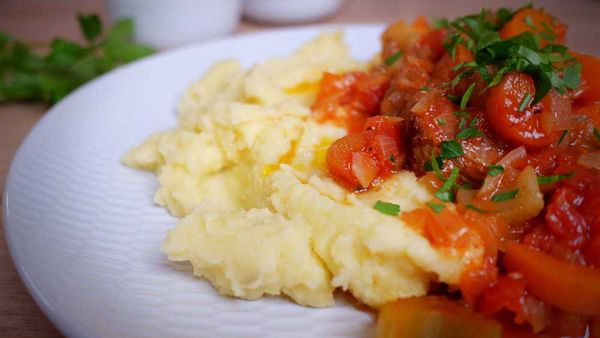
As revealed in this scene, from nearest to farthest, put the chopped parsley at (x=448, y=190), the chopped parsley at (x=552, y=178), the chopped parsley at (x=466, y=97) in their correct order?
the chopped parsley at (x=552, y=178)
the chopped parsley at (x=448, y=190)
the chopped parsley at (x=466, y=97)

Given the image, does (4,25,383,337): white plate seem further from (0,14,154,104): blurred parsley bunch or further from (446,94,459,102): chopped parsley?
(446,94,459,102): chopped parsley

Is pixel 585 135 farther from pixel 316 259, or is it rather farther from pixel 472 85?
pixel 316 259

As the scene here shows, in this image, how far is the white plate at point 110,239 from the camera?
121 inches

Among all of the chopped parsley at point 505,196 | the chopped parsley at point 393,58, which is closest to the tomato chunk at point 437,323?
the chopped parsley at point 505,196

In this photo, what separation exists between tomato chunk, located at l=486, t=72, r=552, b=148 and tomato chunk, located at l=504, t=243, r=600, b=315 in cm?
84

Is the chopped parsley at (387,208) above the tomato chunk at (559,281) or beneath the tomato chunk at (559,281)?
above

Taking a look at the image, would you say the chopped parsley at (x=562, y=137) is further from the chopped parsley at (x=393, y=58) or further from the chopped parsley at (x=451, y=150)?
the chopped parsley at (x=393, y=58)

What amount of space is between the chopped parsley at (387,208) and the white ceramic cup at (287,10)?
5.45 metres

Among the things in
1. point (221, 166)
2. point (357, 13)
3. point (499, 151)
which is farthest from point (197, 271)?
point (357, 13)

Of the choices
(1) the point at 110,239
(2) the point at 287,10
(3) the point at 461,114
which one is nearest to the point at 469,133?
(3) the point at 461,114

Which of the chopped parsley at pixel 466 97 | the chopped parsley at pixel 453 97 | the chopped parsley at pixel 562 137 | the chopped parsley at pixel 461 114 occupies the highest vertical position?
the chopped parsley at pixel 466 97

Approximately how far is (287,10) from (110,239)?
5.44 meters

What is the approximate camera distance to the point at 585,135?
3887 millimetres

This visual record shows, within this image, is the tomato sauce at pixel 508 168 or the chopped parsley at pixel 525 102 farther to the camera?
the chopped parsley at pixel 525 102
